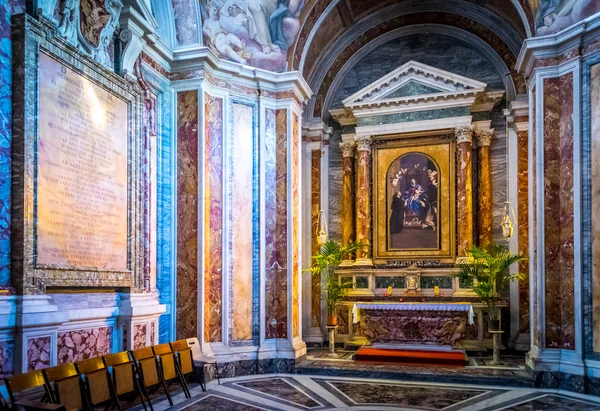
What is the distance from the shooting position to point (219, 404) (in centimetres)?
698

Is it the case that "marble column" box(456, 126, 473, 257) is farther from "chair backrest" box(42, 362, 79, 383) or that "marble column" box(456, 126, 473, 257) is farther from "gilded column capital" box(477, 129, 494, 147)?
"chair backrest" box(42, 362, 79, 383)

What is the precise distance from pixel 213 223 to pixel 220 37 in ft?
11.1

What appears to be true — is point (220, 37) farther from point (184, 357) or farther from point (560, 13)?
point (560, 13)

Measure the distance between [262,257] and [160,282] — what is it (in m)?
1.88

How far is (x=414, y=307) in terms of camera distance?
11.2 metres

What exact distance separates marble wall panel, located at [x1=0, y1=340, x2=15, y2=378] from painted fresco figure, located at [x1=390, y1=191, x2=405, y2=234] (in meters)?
8.82

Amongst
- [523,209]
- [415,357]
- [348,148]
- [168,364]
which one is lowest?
[415,357]

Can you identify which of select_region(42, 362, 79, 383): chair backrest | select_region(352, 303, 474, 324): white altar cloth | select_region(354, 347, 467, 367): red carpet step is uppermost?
select_region(42, 362, 79, 383): chair backrest

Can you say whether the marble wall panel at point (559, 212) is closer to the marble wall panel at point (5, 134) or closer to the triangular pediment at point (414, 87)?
the triangular pediment at point (414, 87)

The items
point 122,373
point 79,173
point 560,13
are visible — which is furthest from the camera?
point 560,13

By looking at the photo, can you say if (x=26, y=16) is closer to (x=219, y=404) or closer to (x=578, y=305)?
(x=219, y=404)

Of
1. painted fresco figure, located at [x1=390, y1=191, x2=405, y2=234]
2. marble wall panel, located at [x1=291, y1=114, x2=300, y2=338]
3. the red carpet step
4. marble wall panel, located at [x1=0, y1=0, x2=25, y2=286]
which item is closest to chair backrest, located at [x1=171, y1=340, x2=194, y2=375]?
marble wall panel, located at [x1=0, y1=0, x2=25, y2=286]

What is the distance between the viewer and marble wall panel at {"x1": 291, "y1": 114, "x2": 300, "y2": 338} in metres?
10.0

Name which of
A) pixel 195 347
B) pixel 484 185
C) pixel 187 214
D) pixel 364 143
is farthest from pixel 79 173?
pixel 484 185
